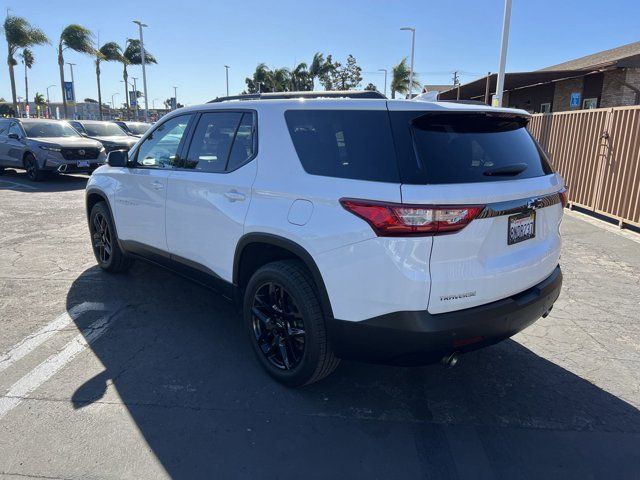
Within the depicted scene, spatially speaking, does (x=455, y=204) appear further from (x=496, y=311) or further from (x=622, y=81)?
(x=622, y=81)

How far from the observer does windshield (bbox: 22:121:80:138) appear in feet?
45.8

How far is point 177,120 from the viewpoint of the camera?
4.35 metres

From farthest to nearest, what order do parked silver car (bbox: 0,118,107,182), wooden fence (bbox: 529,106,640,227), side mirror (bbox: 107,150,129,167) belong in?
parked silver car (bbox: 0,118,107,182), wooden fence (bbox: 529,106,640,227), side mirror (bbox: 107,150,129,167)

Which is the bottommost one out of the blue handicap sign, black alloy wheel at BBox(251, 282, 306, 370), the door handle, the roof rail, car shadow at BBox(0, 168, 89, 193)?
car shadow at BBox(0, 168, 89, 193)

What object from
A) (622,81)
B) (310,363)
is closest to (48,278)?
(310,363)

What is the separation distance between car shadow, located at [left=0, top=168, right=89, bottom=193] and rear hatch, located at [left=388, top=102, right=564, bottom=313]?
12.1 metres

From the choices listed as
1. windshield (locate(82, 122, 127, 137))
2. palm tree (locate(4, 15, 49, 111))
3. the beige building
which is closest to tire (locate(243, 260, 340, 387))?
the beige building

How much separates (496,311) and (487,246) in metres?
0.37

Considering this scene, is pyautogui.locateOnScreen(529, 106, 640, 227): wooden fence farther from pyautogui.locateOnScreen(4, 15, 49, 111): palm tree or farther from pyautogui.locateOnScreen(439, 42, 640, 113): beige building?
pyautogui.locateOnScreen(4, 15, 49, 111): palm tree

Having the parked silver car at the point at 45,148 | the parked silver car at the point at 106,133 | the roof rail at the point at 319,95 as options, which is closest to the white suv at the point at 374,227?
the roof rail at the point at 319,95

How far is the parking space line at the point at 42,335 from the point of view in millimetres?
3650

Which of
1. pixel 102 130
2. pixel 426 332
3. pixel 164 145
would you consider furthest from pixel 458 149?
pixel 102 130

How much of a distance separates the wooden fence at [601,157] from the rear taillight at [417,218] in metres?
6.72

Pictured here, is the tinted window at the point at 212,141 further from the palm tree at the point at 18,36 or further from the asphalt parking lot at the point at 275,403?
the palm tree at the point at 18,36
